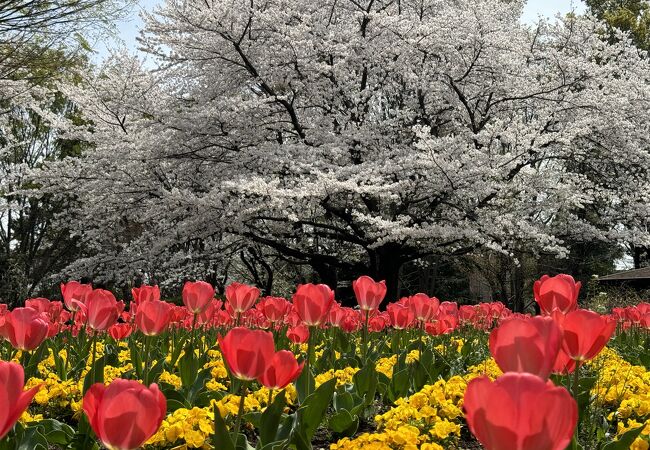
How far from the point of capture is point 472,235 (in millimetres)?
10766

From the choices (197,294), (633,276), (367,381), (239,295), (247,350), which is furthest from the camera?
(633,276)

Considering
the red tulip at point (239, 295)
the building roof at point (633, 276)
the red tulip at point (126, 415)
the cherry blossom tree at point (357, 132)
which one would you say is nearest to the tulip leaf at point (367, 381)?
the red tulip at point (239, 295)

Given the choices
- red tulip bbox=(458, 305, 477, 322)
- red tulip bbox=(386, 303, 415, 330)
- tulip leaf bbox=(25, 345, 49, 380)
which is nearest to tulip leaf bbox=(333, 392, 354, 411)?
red tulip bbox=(386, 303, 415, 330)

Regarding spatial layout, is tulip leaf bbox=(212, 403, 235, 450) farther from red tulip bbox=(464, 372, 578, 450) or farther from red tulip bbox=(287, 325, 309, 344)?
red tulip bbox=(287, 325, 309, 344)

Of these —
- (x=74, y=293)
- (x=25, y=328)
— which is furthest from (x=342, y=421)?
(x=74, y=293)

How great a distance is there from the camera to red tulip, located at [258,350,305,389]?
1396 millimetres

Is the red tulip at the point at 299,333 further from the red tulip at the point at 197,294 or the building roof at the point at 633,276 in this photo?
the building roof at the point at 633,276

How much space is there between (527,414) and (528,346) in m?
0.34

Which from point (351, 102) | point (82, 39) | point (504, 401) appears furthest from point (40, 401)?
point (351, 102)

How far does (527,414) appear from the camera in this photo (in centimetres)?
69

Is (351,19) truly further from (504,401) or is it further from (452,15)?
(504,401)

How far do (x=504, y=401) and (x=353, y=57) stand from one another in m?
12.2

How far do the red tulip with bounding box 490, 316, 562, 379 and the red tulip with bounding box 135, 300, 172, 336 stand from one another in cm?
137

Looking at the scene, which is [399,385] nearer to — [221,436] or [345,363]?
[345,363]
